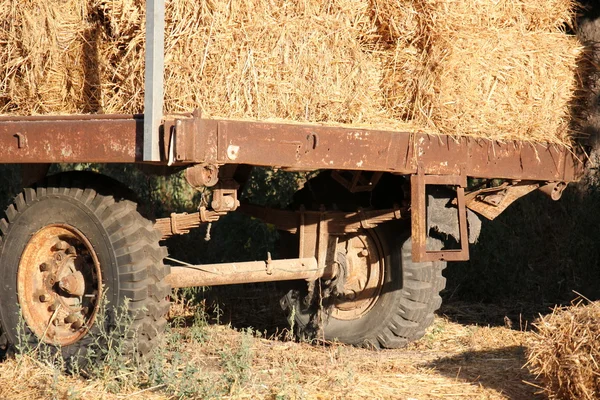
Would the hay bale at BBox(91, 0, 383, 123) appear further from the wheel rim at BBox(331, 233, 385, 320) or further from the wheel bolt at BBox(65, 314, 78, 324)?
the wheel rim at BBox(331, 233, 385, 320)

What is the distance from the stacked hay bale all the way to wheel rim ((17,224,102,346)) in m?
0.77

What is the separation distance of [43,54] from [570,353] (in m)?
3.33

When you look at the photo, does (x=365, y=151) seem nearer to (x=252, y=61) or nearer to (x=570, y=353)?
(x=252, y=61)

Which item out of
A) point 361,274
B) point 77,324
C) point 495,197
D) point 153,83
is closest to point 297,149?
point 153,83

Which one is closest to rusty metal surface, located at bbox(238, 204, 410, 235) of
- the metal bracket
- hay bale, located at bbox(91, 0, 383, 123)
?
the metal bracket

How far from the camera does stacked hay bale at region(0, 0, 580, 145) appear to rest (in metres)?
5.34

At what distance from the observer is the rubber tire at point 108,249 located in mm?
5465

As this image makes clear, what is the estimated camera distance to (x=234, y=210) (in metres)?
5.67

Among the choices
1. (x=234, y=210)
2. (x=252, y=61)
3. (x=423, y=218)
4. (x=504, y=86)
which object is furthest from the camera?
(x=504, y=86)

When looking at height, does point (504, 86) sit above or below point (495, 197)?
above

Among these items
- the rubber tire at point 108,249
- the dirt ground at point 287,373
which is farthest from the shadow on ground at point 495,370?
the rubber tire at point 108,249

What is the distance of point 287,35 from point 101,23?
1.03 meters

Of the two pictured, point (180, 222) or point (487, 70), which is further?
point (487, 70)

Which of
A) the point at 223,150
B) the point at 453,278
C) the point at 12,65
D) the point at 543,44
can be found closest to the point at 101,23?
the point at 12,65
